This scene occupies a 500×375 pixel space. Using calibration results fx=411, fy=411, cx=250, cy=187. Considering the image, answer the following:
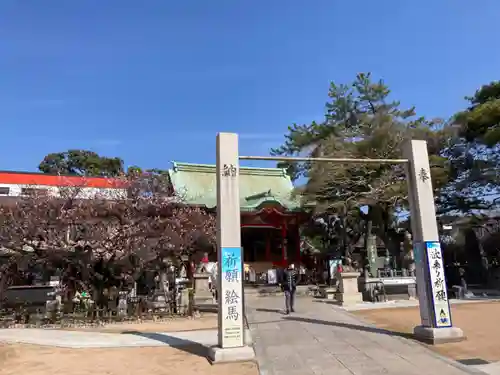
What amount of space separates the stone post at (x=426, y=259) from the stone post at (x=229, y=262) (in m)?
4.21

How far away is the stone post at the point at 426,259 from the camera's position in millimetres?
9148

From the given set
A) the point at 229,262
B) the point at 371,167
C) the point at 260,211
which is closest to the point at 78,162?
the point at 260,211

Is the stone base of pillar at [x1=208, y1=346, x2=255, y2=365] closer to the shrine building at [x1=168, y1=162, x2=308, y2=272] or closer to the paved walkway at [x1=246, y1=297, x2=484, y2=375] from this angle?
the paved walkway at [x1=246, y1=297, x2=484, y2=375]

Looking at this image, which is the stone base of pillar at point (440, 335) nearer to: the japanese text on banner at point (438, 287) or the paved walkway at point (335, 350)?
the japanese text on banner at point (438, 287)

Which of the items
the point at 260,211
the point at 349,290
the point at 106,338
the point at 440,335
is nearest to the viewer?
the point at 440,335

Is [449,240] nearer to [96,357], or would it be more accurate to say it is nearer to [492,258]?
[492,258]

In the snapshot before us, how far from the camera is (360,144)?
22.1m

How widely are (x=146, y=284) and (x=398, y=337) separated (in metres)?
13.8

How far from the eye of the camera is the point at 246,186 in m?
29.9

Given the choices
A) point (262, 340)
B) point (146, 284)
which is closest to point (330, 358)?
point (262, 340)

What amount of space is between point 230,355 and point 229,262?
1.81 meters

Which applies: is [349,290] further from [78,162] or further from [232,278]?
[78,162]

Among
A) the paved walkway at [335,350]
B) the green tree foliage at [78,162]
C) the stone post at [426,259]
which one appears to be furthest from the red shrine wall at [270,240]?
the green tree foliage at [78,162]

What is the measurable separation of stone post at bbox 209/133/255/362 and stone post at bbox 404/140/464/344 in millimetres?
4210
